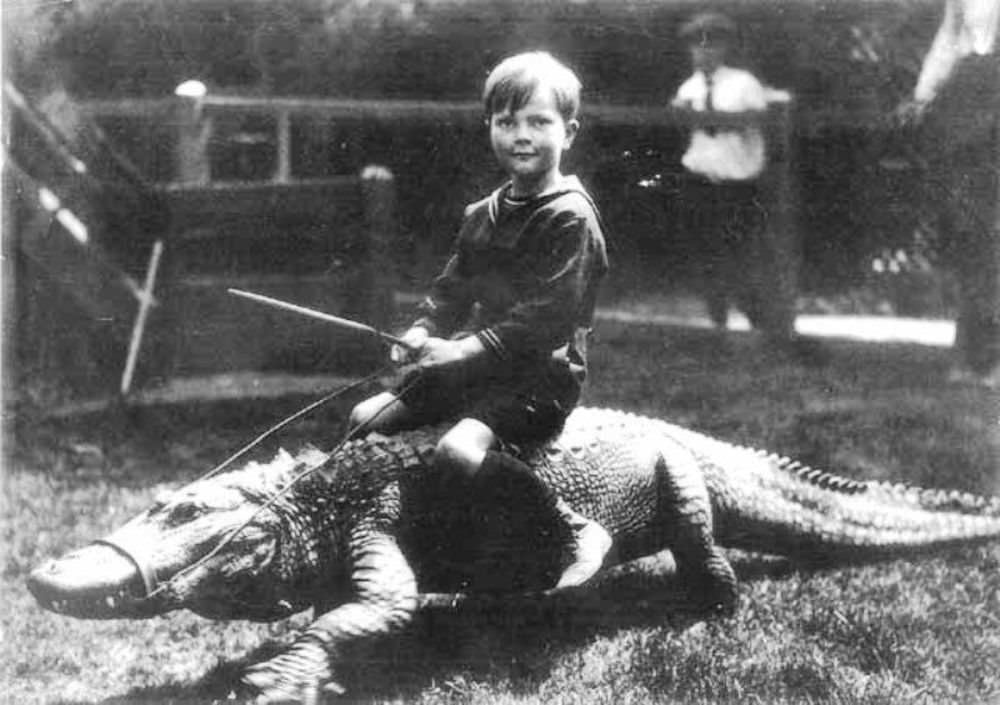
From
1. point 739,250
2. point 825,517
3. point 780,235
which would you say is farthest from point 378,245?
point 825,517

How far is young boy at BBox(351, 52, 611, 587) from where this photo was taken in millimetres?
3508

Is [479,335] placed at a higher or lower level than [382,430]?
higher

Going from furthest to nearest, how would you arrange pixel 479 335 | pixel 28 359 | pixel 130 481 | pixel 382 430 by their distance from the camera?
1. pixel 28 359
2. pixel 130 481
3. pixel 382 430
4. pixel 479 335

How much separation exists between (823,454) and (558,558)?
263cm

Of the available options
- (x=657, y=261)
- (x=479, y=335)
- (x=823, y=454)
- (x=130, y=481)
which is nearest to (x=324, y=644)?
(x=479, y=335)

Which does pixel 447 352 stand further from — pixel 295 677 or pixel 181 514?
pixel 295 677

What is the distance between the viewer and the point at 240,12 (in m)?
7.00

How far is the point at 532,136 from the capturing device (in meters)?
3.51

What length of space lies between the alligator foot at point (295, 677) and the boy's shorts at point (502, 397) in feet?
A: 2.85

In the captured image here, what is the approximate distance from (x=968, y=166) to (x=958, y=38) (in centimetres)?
97

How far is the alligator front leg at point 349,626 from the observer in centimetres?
316

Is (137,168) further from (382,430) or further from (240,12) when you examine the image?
(382,430)

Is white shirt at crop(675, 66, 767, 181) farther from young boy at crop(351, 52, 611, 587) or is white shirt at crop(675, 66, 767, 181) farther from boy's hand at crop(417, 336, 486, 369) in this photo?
boy's hand at crop(417, 336, 486, 369)

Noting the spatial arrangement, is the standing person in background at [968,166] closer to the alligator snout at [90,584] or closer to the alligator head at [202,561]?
the alligator head at [202,561]
